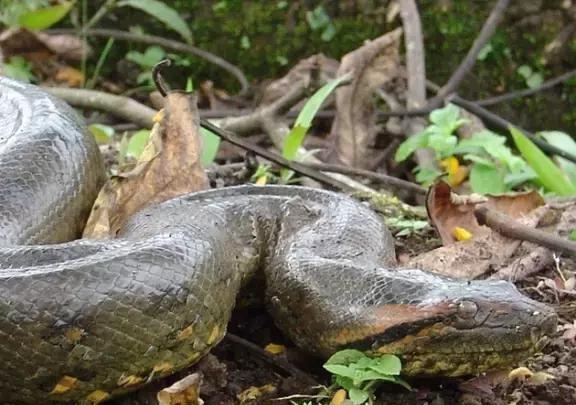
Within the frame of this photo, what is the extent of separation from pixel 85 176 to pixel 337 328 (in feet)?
5.30

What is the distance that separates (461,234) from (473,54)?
9.46 ft

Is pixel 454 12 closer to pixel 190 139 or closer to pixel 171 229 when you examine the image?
pixel 190 139

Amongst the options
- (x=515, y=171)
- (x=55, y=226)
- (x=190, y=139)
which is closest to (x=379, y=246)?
(x=190, y=139)

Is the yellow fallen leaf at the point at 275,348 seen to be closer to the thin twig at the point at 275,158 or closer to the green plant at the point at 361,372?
the green plant at the point at 361,372

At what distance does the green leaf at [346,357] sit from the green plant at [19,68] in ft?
14.7

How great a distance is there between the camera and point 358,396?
3.41 metres

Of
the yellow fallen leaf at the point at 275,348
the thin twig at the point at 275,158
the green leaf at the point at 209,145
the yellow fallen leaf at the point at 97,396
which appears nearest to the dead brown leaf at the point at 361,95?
the thin twig at the point at 275,158

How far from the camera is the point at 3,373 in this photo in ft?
10.8

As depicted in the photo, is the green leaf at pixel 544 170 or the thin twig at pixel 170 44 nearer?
the green leaf at pixel 544 170

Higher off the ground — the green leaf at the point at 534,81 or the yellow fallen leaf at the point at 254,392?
the green leaf at the point at 534,81

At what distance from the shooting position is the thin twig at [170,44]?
8.40 metres

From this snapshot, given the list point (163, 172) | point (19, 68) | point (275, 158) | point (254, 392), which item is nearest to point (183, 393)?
point (254, 392)

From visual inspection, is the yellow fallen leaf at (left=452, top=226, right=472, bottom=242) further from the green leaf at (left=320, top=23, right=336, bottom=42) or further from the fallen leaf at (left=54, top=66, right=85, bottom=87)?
the fallen leaf at (left=54, top=66, right=85, bottom=87)

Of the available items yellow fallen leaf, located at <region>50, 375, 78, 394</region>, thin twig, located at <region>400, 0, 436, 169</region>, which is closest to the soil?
yellow fallen leaf, located at <region>50, 375, 78, 394</region>
